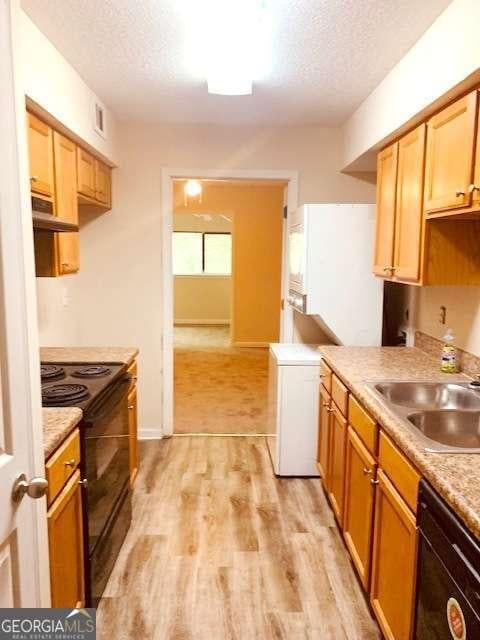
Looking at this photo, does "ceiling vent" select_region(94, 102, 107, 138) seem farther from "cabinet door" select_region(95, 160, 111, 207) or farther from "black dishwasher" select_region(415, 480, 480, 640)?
"black dishwasher" select_region(415, 480, 480, 640)

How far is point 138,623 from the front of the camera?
1.92 m

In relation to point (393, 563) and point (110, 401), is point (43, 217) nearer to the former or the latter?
point (110, 401)

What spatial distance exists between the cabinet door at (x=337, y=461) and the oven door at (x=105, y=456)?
1.13 m

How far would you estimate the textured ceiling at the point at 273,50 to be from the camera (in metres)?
1.97

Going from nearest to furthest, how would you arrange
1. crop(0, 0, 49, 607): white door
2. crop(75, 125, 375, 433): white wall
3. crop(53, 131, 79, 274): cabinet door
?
1. crop(0, 0, 49, 607): white door
2. crop(53, 131, 79, 274): cabinet door
3. crop(75, 125, 375, 433): white wall

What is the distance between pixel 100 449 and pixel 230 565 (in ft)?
2.89

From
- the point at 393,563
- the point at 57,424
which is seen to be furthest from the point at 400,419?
the point at 57,424

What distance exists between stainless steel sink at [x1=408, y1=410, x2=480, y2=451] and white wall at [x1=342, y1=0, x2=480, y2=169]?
129cm

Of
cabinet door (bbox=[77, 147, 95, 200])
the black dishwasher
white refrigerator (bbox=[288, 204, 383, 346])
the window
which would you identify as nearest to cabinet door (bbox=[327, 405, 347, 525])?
white refrigerator (bbox=[288, 204, 383, 346])

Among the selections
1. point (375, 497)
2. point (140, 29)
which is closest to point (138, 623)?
point (375, 497)

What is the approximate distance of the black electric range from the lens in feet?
6.15

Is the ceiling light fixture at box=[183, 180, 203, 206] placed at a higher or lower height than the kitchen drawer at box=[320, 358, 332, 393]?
higher

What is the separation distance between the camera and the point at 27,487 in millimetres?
1084

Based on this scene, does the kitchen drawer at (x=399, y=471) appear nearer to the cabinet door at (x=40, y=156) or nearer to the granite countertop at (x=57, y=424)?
the granite countertop at (x=57, y=424)
